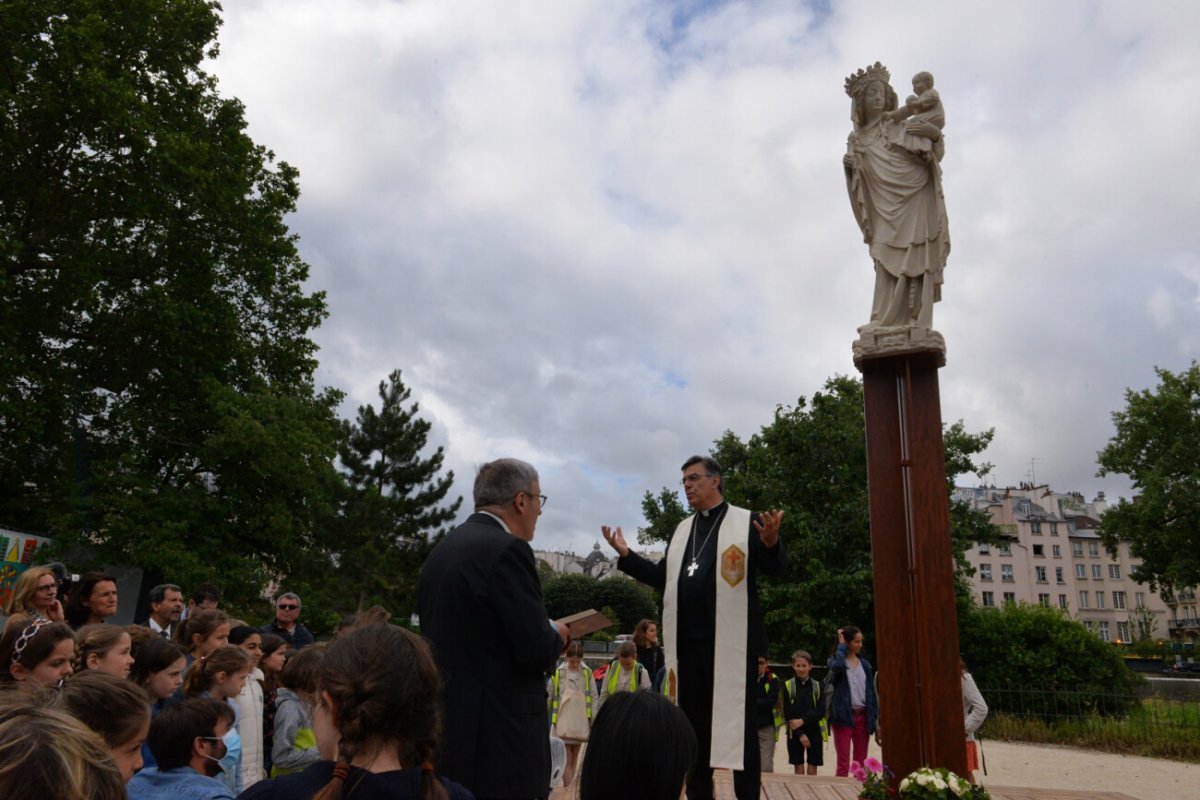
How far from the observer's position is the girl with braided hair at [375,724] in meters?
1.87

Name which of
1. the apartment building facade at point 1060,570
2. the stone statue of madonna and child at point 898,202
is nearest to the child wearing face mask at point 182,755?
the stone statue of madonna and child at point 898,202

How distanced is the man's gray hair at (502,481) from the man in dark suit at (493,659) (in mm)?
214

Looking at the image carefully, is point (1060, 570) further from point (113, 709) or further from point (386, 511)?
point (113, 709)

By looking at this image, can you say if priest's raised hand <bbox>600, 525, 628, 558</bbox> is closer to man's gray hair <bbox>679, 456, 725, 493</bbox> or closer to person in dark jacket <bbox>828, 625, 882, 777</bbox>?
man's gray hair <bbox>679, 456, 725, 493</bbox>

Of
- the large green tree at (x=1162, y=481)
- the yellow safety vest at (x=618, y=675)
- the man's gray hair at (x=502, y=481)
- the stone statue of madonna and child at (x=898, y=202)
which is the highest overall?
the large green tree at (x=1162, y=481)

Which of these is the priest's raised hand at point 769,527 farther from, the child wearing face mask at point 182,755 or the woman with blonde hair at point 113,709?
the woman with blonde hair at point 113,709

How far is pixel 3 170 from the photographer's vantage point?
16422mm

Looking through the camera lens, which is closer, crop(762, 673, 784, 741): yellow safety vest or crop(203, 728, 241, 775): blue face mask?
crop(203, 728, 241, 775): blue face mask

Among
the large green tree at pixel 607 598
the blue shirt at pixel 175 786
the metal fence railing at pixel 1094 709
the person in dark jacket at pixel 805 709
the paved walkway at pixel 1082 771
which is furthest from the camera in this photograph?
the large green tree at pixel 607 598

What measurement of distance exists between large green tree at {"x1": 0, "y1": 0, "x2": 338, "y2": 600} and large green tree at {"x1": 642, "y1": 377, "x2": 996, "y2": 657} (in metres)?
13.2

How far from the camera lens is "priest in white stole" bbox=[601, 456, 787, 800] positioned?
4918mm

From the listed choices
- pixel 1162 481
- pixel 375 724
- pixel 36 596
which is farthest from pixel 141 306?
pixel 1162 481

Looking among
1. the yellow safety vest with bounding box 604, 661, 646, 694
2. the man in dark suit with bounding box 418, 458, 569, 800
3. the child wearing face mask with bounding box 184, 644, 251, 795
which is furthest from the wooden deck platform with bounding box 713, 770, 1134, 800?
the man in dark suit with bounding box 418, 458, 569, 800

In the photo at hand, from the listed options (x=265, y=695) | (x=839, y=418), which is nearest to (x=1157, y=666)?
(x=839, y=418)
